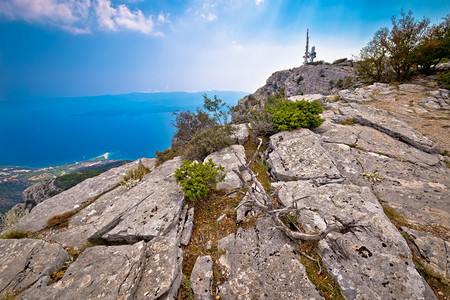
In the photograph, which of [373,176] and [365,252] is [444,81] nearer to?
[373,176]

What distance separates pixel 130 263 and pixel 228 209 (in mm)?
2676

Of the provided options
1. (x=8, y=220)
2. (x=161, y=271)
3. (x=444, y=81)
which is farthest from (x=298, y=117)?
(x=444, y=81)

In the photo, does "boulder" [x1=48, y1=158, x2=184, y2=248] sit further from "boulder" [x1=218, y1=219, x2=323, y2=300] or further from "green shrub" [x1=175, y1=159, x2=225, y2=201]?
"boulder" [x1=218, y1=219, x2=323, y2=300]

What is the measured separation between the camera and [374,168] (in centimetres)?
570

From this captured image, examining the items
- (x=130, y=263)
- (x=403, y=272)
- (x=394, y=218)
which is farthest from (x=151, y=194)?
(x=394, y=218)

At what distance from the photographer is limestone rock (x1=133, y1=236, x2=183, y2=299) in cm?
274

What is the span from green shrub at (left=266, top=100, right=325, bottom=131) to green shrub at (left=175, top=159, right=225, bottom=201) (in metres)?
4.80

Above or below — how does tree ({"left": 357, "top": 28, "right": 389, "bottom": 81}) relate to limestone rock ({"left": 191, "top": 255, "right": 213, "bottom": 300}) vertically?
above

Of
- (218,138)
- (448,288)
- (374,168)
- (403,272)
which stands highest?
(218,138)

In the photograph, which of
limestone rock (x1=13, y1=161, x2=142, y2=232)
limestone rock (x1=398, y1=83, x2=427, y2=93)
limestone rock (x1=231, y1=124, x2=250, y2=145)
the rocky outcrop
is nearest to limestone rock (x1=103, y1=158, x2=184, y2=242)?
limestone rock (x1=13, y1=161, x2=142, y2=232)

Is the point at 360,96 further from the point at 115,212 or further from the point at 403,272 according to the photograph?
the point at 115,212

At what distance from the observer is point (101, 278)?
291cm

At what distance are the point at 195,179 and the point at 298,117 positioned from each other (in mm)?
6390

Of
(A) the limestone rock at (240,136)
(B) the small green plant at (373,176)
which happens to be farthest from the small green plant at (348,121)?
(A) the limestone rock at (240,136)
